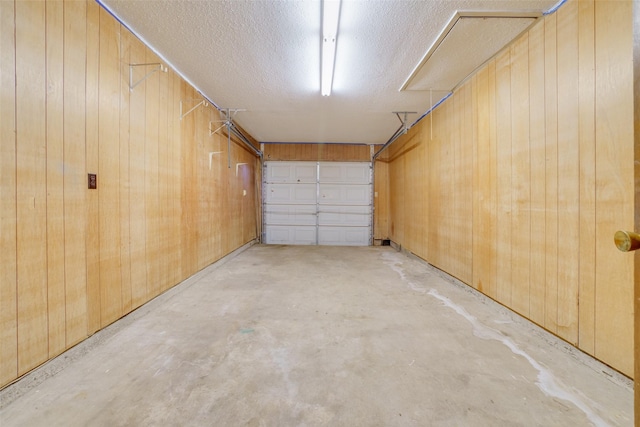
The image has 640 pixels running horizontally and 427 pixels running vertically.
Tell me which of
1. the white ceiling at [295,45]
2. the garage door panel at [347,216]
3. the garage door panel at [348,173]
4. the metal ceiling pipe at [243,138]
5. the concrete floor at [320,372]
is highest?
the white ceiling at [295,45]

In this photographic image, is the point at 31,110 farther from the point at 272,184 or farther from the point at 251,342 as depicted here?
the point at 272,184

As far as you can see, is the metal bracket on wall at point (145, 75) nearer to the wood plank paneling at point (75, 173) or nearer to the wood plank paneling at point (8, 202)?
the wood plank paneling at point (75, 173)

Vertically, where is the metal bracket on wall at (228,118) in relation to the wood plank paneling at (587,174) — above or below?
above

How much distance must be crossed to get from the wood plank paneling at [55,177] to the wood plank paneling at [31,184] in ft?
0.10

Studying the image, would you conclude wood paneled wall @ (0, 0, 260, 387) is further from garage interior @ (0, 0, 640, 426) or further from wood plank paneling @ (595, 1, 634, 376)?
wood plank paneling @ (595, 1, 634, 376)

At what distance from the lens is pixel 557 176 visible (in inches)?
70.1

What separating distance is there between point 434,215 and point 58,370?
423cm

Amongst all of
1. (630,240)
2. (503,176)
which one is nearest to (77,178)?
(630,240)

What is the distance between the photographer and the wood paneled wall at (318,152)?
655 centimetres

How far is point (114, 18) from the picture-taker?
1.96 m

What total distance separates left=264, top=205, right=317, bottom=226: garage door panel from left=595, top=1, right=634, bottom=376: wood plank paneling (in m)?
5.45

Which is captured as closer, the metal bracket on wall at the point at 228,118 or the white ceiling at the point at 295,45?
the white ceiling at the point at 295,45

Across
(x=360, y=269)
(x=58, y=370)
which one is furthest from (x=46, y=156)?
(x=360, y=269)

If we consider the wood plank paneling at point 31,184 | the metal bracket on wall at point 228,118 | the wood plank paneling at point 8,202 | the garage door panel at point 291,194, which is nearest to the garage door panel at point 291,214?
the garage door panel at point 291,194
